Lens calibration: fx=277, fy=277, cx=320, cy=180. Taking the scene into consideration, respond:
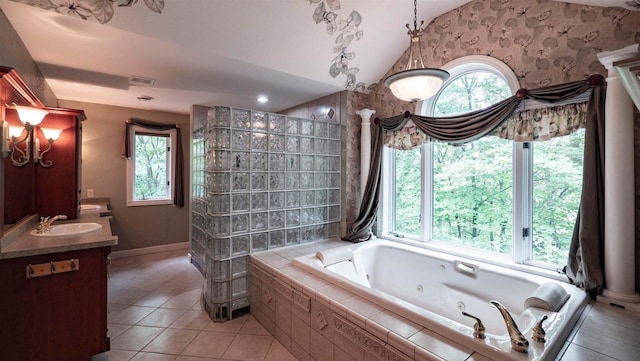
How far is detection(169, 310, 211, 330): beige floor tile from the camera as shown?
7.88 feet

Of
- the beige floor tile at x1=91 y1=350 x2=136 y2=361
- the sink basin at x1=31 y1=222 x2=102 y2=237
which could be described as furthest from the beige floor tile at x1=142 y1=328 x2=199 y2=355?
the sink basin at x1=31 y1=222 x2=102 y2=237

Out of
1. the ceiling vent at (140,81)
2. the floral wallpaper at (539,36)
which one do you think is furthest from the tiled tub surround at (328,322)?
the ceiling vent at (140,81)

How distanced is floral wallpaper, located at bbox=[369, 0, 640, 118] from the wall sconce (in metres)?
3.29

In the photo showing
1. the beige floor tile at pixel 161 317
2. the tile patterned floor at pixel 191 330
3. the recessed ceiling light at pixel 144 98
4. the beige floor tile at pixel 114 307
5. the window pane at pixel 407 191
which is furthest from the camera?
the recessed ceiling light at pixel 144 98

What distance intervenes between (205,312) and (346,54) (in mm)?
2851

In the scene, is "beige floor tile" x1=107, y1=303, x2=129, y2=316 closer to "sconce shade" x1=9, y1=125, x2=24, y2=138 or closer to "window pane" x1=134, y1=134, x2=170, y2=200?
"sconce shade" x1=9, y1=125, x2=24, y2=138

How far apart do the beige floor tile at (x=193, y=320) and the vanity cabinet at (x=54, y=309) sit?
0.61 meters

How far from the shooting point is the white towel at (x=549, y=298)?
5.21ft

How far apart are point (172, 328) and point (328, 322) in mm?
1522

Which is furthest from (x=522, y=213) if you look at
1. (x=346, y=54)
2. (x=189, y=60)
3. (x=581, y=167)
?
(x=189, y=60)

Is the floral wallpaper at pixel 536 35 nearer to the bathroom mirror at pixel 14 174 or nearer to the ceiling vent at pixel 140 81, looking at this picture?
the ceiling vent at pixel 140 81

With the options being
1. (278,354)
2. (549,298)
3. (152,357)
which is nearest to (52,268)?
(152,357)

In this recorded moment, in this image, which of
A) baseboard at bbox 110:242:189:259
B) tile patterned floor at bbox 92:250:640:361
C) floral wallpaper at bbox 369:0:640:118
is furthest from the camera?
baseboard at bbox 110:242:189:259

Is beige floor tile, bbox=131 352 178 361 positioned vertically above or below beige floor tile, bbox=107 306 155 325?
below
